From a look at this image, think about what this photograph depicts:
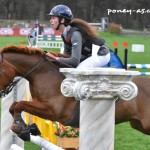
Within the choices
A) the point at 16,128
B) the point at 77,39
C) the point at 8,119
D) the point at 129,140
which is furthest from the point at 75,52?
the point at 129,140

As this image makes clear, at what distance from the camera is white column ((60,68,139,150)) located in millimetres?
2094

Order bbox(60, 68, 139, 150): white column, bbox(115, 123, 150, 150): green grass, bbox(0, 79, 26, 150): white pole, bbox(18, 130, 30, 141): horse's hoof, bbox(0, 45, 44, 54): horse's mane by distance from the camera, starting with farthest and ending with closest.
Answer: bbox(115, 123, 150, 150): green grass < bbox(0, 45, 44, 54): horse's mane < bbox(0, 79, 26, 150): white pole < bbox(18, 130, 30, 141): horse's hoof < bbox(60, 68, 139, 150): white column

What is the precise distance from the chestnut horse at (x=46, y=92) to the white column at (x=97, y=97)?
8.89ft

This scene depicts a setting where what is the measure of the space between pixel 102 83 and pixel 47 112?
116 inches

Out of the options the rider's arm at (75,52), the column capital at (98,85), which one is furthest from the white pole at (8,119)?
the column capital at (98,85)

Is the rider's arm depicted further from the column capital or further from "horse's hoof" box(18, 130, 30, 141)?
the column capital

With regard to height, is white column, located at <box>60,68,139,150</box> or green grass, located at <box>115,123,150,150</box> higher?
white column, located at <box>60,68,139,150</box>

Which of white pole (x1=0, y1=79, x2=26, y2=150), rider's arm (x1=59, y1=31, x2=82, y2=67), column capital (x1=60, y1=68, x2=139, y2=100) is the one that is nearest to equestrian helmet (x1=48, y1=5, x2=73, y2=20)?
rider's arm (x1=59, y1=31, x2=82, y2=67)

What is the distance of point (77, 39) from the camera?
17.1ft

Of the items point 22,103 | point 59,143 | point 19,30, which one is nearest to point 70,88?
point 22,103

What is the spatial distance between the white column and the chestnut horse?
2710 mm

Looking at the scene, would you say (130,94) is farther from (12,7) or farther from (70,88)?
(12,7)

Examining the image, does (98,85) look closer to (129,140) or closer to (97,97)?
(97,97)

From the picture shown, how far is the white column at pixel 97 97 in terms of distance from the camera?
6.87 feet
